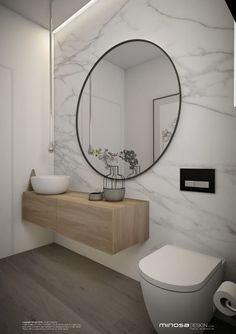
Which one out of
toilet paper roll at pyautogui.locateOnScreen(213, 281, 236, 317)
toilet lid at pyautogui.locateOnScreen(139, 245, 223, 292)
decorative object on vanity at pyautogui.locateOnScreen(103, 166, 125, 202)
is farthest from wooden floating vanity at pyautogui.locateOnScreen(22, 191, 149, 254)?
toilet paper roll at pyautogui.locateOnScreen(213, 281, 236, 317)

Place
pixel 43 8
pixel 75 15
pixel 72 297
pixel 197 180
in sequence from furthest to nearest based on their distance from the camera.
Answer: pixel 75 15
pixel 43 8
pixel 72 297
pixel 197 180

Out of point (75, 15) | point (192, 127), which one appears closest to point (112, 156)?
point (192, 127)

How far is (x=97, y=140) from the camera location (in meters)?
2.04

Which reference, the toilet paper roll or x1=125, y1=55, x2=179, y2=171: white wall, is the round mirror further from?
the toilet paper roll

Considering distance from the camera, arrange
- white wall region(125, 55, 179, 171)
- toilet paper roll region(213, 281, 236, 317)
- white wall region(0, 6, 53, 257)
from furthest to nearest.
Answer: white wall region(0, 6, 53, 257), white wall region(125, 55, 179, 171), toilet paper roll region(213, 281, 236, 317)

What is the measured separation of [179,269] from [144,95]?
1.29 meters

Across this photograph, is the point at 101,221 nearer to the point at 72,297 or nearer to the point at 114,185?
the point at 114,185

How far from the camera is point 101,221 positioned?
4.94ft

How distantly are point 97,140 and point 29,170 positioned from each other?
0.92m

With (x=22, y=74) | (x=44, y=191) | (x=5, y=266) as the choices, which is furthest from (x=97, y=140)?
(x=5, y=266)

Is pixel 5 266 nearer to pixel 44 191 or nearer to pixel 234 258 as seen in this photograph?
pixel 44 191

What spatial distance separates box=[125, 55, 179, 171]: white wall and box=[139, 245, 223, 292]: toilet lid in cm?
69

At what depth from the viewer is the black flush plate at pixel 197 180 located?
4.51 feet

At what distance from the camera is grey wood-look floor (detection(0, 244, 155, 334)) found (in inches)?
51.6
